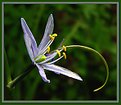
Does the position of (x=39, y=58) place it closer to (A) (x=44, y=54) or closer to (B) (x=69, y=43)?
(A) (x=44, y=54)

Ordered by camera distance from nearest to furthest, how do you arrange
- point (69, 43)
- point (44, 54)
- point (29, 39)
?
point (29, 39) → point (44, 54) → point (69, 43)

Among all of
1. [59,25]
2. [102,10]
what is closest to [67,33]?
[59,25]

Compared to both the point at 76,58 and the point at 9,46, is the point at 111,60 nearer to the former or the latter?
the point at 76,58

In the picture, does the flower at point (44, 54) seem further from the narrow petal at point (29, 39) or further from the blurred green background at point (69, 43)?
the blurred green background at point (69, 43)

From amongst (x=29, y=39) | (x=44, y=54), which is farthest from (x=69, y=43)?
(x=29, y=39)

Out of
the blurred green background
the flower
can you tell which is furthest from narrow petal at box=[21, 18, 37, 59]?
the blurred green background

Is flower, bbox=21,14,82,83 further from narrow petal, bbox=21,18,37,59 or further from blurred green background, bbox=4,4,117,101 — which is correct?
blurred green background, bbox=4,4,117,101

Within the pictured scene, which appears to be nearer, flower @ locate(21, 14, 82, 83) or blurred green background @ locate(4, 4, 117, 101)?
flower @ locate(21, 14, 82, 83)

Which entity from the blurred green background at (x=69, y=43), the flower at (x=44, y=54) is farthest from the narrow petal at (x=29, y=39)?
the blurred green background at (x=69, y=43)
